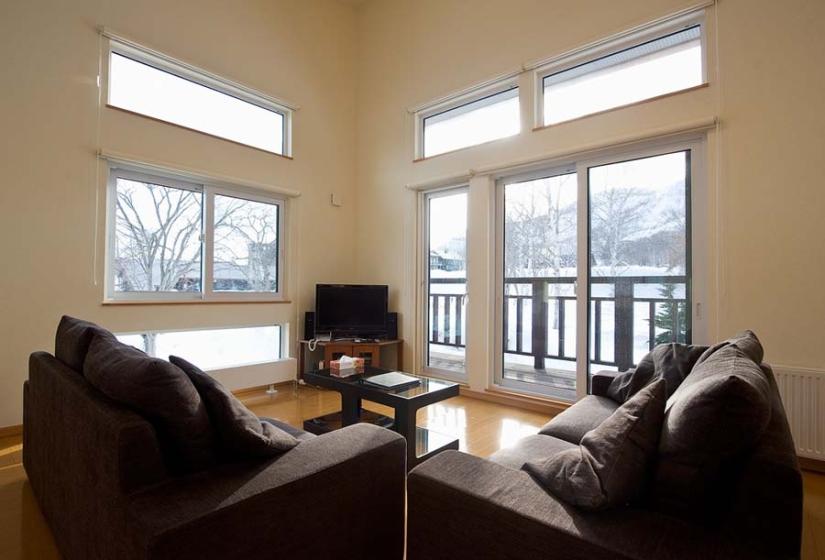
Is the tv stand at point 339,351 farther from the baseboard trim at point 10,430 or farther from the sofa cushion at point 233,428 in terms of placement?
the sofa cushion at point 233,428

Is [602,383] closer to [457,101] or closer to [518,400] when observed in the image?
[518,400]

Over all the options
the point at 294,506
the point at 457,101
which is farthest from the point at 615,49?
the point at 294,506

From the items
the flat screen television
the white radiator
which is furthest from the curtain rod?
the white radiator

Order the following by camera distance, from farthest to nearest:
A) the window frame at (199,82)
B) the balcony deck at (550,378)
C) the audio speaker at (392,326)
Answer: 1. the audio speaker at (392,326)
2. the balcony deck at (550,378)
3. the window frame at (199,82)

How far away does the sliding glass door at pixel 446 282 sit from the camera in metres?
4.46

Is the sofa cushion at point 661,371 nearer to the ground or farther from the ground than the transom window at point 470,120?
nearer to the ground

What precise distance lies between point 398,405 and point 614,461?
152 centimetres

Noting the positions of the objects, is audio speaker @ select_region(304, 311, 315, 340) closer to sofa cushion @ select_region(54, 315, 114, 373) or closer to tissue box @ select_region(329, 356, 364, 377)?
tissue box @ select_region(329, 356, 364, 377)

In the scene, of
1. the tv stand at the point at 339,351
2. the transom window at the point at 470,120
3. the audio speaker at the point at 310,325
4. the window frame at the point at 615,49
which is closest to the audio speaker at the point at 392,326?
the tv stand at the point at 339,351

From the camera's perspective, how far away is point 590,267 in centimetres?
354

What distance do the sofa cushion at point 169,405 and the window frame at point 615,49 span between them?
11.5ft

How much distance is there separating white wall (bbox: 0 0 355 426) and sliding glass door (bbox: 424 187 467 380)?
4.42 feet

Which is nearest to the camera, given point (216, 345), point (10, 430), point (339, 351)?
point (10, 430)

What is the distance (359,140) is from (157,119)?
2.28 m
